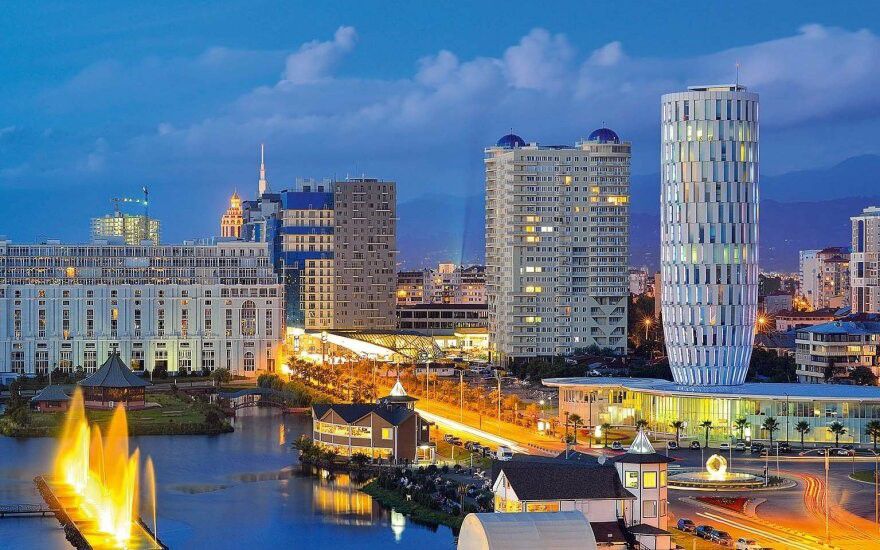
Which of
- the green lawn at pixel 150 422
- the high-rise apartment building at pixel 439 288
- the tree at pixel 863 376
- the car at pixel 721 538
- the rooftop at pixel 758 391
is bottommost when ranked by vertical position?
the car at pixel 721 538

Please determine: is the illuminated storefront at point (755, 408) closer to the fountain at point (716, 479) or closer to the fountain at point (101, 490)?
the fountain at point (716, 479)

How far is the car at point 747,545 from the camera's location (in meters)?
42.7

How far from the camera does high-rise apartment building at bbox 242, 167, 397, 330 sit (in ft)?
406

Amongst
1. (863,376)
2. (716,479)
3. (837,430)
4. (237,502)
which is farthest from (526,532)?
(863,376)

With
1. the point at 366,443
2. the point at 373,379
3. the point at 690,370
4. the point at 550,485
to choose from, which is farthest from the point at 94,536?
the point at 373,379

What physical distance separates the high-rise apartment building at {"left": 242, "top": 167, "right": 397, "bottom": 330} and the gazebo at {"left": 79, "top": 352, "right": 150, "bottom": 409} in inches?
1502

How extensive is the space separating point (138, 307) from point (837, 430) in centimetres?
5408

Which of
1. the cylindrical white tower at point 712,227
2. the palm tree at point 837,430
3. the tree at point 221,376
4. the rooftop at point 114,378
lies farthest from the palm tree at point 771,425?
the tree at point 221,376

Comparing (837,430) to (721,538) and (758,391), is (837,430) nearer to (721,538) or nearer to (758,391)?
(758,391)

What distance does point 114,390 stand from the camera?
84.4 metres

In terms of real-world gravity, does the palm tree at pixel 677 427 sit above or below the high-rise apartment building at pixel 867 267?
below

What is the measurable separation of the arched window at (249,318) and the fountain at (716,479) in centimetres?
5433

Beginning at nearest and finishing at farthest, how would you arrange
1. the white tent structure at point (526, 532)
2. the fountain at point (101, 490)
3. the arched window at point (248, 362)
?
the white tent structure at point (526, 532) → the fountain at point (101, 490) → the arched window at point (248, 362)

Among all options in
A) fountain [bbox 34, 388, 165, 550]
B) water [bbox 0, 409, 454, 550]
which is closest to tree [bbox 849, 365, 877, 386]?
water [bbox 0, 409, 454, 550]
